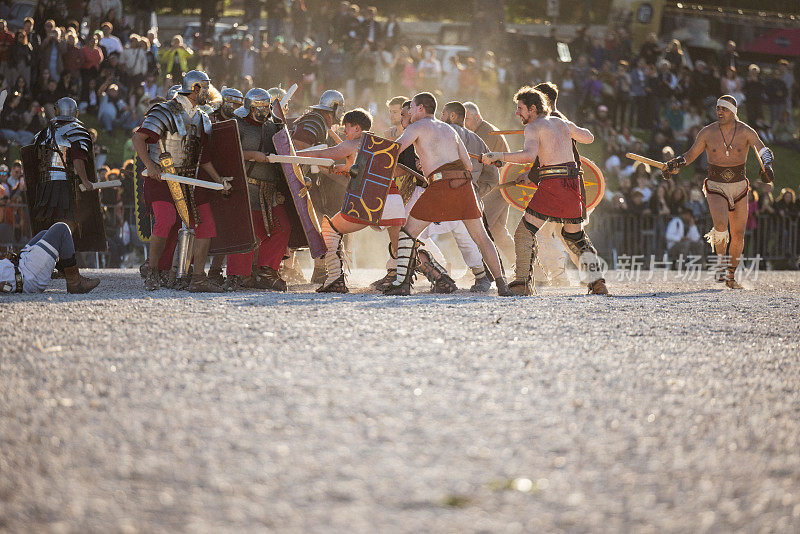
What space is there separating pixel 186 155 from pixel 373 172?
1.36 meters

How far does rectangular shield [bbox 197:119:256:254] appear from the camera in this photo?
8.19m

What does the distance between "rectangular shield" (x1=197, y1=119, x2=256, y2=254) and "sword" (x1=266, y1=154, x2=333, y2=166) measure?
292mm

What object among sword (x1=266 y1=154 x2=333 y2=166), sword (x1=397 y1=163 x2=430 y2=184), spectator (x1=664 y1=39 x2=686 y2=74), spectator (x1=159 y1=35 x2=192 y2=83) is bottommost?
sword (x1=397 y1=163 x2=430 y2=184)

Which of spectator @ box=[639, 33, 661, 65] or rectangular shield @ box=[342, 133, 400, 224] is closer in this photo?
rectangular shield @ box=[342, 133, 400, 224]

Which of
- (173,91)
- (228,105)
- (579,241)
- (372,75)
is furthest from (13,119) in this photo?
(579,241)

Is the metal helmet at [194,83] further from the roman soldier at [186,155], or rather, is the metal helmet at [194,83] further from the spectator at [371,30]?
the spectator at [371,30]

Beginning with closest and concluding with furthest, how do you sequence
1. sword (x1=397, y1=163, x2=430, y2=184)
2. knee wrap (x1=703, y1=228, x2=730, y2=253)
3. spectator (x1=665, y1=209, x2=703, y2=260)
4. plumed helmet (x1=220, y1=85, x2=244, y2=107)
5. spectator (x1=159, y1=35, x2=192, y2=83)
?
1. sword (x1=397, y1=163, x2=430, y2=184)
2. plumed helmet (x1=220, y1=85, x2=244, y2=107)
3. knee wrap (x1=703, y1=228, x2=730, y2=253)
4. spectator (x1=665, y1=209, x2=703, y2=260)
5. spectator (x1=159, y1=35, x2=192, y2=83)

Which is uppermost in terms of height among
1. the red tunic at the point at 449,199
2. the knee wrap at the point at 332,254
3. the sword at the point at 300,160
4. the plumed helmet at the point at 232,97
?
the plumed helmet at the point at 232,97

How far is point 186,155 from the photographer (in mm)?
8164

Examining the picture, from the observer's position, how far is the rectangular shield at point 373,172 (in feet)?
26.6

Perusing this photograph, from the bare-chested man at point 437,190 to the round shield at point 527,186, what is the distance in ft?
3.89

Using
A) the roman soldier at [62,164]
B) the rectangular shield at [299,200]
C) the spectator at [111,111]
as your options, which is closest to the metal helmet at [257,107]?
the rectangular shield at [299,200]

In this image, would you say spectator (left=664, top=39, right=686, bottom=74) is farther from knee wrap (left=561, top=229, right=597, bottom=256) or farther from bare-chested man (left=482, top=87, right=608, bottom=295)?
knee wrap (left=561, top=229, right=597, bottom=256)

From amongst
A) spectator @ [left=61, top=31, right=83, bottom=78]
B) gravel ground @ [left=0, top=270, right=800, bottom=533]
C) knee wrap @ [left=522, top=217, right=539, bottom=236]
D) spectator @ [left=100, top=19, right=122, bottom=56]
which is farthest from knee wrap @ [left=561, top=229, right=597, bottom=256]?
spectator @ [left=100, top=19, right=122, bottom=56]
